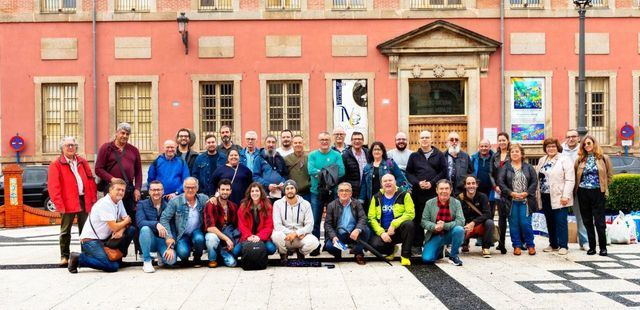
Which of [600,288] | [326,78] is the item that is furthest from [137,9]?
[600,288]

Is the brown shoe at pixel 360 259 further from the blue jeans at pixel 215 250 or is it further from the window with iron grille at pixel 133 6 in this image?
the window with iron grille at pixel 133 6

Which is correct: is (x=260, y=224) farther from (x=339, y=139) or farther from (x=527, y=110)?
(x=527, y=110)

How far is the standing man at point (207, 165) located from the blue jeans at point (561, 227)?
5066 mm

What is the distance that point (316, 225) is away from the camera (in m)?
10.4

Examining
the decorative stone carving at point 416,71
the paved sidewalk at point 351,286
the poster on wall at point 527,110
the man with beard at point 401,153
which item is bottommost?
the paved sidewalk at point 351,286

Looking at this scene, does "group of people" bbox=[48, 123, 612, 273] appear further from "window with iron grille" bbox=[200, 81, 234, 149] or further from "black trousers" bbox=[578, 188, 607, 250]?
"window with iron grille" bbox=[200, 81, 234, 149]

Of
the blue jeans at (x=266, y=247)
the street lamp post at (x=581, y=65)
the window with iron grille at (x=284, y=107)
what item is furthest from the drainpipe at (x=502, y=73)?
the blue jeans at (x=266, y=247)

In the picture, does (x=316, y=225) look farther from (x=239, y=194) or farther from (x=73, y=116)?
(x=73, y=116)

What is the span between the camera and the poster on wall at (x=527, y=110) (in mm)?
21938

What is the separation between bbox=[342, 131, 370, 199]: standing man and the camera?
10.2 meters

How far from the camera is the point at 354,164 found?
10.2m

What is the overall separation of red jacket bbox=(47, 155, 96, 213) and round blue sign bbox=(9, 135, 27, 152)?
13.3 meters

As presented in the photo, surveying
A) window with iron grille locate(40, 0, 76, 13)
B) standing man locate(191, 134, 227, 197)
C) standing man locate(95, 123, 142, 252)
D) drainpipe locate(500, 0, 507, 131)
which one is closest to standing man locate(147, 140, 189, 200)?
standing man locate(191, 134, 227, 197)

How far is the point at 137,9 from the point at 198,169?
43.1ft
